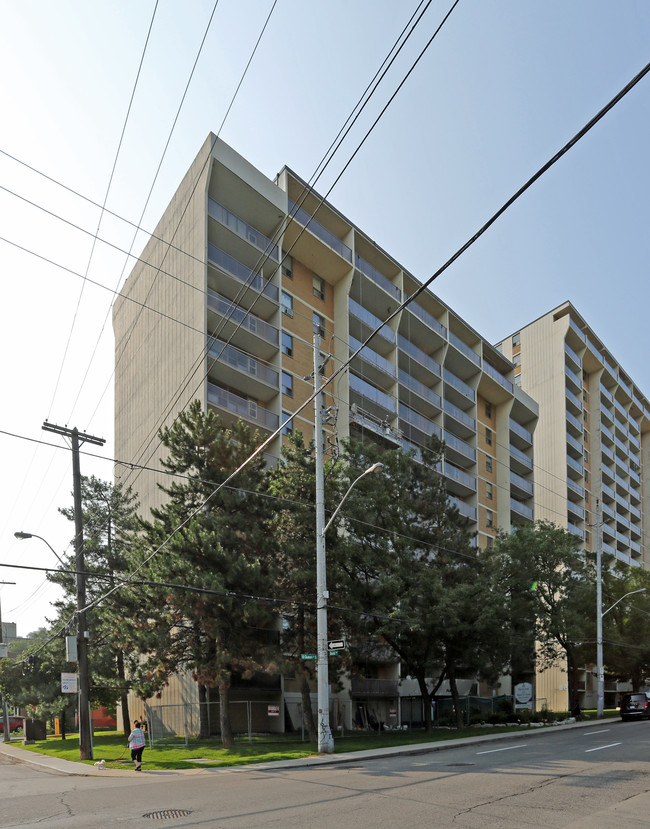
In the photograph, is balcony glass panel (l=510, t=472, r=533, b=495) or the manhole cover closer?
the manhole cover

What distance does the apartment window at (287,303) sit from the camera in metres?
42.3

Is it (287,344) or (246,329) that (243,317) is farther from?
(287,344)

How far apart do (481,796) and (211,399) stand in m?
26.5

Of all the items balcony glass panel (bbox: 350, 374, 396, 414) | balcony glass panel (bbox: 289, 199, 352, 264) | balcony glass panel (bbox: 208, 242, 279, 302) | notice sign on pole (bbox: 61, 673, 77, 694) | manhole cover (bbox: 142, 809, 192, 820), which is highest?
balcony glass panel (bbox: 289, 199, 352, 264)

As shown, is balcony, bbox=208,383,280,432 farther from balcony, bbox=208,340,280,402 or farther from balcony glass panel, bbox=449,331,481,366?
balcony glass panel, bbox=449,331,481,366

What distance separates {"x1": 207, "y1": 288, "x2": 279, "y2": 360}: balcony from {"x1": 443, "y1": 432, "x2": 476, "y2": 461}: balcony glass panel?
21.4 meters

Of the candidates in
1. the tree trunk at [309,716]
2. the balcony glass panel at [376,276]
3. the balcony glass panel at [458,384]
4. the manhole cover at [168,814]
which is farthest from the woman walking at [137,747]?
the balcony glass panel at [458,384]

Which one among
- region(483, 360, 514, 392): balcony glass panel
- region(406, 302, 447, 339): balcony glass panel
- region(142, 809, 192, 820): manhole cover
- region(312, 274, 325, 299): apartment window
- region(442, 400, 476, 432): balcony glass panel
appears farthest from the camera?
region(483, 360, 514, 392): balcony glass panel

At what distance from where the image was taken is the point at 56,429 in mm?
26719

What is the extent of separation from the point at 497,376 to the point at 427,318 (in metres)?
12.9

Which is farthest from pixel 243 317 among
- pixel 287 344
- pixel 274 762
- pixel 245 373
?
pixel 274 762

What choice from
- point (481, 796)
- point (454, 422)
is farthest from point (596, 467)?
point (481, 796)

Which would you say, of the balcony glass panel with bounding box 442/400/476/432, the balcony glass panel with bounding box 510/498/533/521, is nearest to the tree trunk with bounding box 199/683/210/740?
the balcony glass panel with bounding box 442/400/476/432

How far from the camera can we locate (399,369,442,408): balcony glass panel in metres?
51.5
